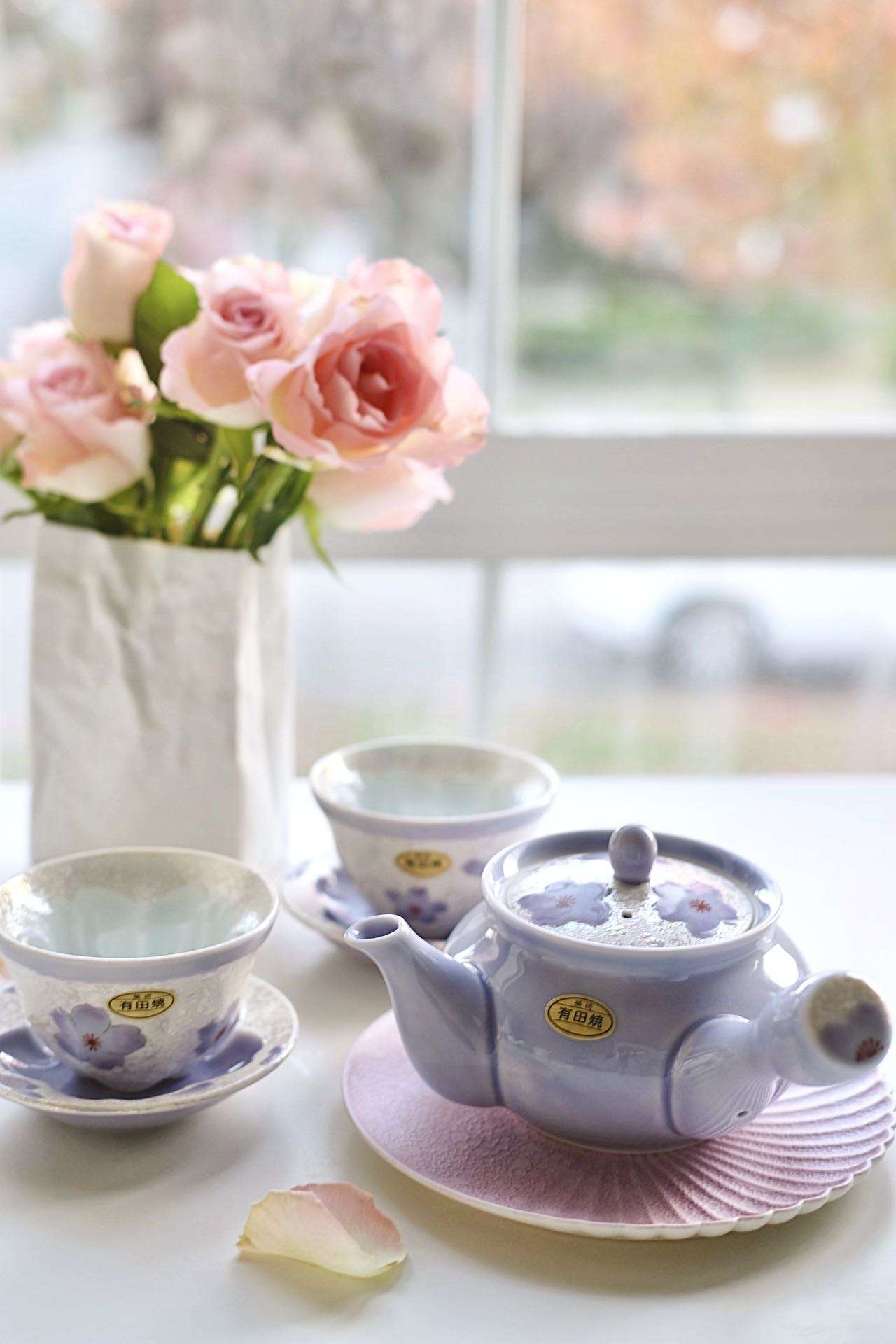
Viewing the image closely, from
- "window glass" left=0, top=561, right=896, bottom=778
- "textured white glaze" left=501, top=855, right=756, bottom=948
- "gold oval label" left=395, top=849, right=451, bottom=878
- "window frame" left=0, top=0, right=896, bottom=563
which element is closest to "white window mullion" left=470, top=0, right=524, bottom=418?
"window frame" left=0, top=0, right=896, bottom=563

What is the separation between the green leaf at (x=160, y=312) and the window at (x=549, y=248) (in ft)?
1.41

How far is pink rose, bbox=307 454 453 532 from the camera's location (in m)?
0.72

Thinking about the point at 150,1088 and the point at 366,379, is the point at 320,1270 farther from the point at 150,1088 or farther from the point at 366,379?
the point at 366,379

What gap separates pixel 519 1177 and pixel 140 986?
16 centimetres

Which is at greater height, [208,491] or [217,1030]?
[208,491]

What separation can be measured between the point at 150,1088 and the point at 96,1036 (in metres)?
0.04

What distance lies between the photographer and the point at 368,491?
28.4 inches

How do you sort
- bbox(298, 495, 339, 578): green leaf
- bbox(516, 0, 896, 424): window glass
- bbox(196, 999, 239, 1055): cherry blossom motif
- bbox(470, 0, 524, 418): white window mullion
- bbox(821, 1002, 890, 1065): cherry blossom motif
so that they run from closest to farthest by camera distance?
1. bbox(821, 1002, 890, 1065): cherry blossom motif
2. bbox(196, 999, 239, 1055): cherry blossom motif
3. bbox(298, 495, 339, 578): green leaf
4. bbox(470, 0, 524, 418): white window mullion
5. bbox(516, 0, 896, 424): window glass

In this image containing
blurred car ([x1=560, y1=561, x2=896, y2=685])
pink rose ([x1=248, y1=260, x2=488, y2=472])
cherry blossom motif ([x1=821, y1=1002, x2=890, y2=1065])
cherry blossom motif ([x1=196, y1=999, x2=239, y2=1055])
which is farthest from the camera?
blurred car ([x1=560, y1=561, x2=896, y2=685])

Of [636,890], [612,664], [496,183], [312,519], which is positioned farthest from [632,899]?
[612,664]

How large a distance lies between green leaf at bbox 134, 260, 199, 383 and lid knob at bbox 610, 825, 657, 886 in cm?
38

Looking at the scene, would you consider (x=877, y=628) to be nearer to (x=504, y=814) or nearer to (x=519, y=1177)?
(x=504, y=814)

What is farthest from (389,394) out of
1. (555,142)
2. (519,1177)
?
(555,142)

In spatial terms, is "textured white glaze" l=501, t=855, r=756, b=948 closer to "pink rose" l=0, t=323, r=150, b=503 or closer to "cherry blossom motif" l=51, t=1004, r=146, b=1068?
"cherry blossom motif" l=51, t=1004, r=146, b=1068
